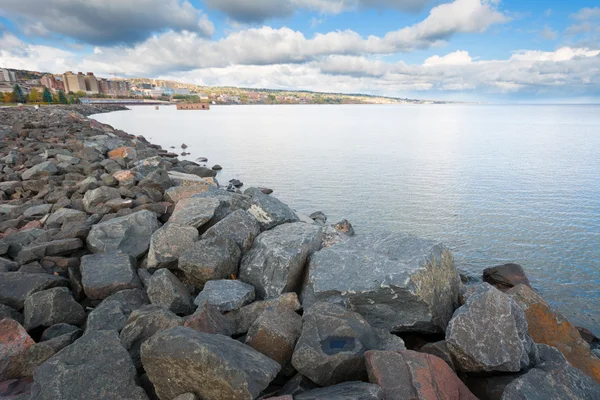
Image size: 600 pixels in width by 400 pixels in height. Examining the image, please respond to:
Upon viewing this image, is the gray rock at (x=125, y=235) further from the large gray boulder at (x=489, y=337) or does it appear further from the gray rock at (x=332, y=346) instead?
the large gray boulder at (x=489, y=337)

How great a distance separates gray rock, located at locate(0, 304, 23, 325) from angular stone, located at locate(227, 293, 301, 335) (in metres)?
2.90

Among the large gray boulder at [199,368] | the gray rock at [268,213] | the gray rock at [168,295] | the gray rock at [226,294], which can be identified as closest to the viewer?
the large gray boulder at [199,368]

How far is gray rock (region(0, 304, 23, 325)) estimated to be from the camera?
516 centimetres

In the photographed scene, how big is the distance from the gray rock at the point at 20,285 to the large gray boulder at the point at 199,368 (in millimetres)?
3244

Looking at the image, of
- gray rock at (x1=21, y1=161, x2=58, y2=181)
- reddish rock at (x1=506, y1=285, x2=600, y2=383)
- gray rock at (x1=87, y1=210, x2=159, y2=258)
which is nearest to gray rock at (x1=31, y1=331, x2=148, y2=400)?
gray rock at (x1=87, y1=210, x2=159, y2=258)

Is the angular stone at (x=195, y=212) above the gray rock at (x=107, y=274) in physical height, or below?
above

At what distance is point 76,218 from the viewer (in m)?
9.41

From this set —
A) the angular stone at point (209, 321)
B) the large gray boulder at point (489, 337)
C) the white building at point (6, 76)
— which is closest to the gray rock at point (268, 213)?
the angular stone at point (209, 321)

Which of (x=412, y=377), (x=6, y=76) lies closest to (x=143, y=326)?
(x=412, y=377)

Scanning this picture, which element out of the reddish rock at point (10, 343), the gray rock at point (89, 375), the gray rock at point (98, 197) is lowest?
the gray rock at point (98, 197)

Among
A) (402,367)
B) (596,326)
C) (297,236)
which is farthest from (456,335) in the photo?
(596,326)

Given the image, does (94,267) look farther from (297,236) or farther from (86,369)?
(297,236)

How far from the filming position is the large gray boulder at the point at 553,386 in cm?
380

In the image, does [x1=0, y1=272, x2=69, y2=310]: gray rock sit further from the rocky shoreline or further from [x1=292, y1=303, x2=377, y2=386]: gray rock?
[x1=292, y1=303, x2=377, y2=386]: gray rock
